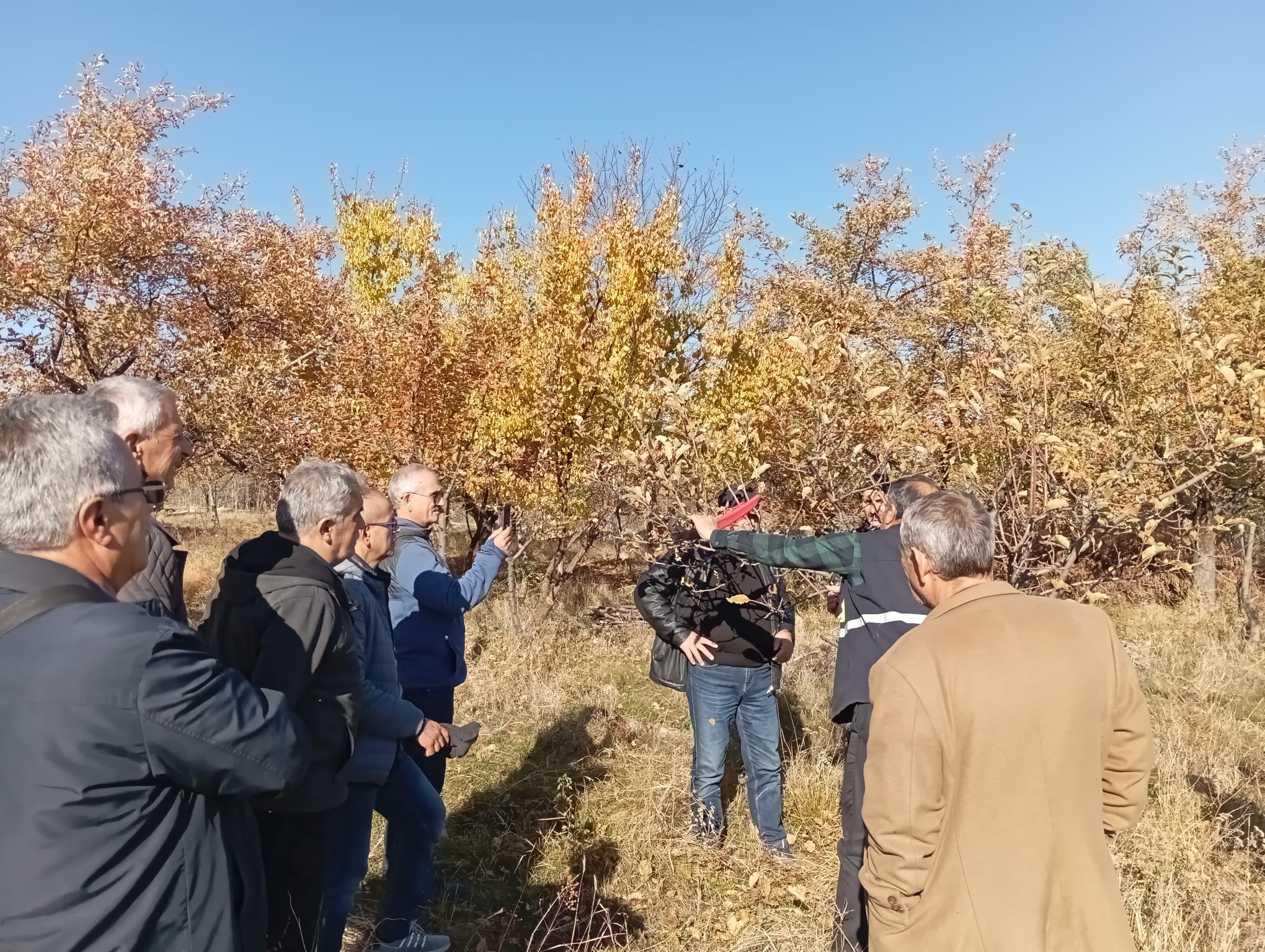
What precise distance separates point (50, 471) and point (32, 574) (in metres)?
0.19

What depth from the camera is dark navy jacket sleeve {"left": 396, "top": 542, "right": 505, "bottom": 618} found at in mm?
3463

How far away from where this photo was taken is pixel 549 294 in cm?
889

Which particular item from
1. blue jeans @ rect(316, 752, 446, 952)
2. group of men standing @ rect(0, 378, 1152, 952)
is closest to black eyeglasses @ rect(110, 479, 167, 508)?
group of men standing @ rect(0, 378, 1152, 952)

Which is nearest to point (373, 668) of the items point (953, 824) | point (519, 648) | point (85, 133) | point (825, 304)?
point (953, 824)

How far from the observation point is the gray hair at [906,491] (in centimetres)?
302

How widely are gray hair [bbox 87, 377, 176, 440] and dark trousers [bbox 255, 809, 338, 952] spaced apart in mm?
1236

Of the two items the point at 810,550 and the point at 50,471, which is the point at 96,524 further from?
the point at 810,550

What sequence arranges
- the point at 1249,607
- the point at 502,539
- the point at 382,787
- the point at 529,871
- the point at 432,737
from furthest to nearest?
1. the point at 1249,607
2. the point at 529,871
3. the point at 502,539
4. the point at 382,787
5. the point at 432,737

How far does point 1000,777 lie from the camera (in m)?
1.72

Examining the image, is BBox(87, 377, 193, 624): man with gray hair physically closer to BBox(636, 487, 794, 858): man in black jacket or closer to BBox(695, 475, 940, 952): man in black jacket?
BBox(695, 475, 940, 952): man in black jacket

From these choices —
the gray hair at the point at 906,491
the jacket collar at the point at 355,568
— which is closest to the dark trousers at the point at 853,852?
the gray hair at the point at 906,491

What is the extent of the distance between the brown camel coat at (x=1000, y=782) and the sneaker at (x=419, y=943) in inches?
77.7

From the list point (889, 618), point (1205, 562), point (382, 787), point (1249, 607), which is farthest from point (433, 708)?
point (1205, 562)

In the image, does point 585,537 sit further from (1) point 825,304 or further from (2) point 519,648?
(1) point 825,304
